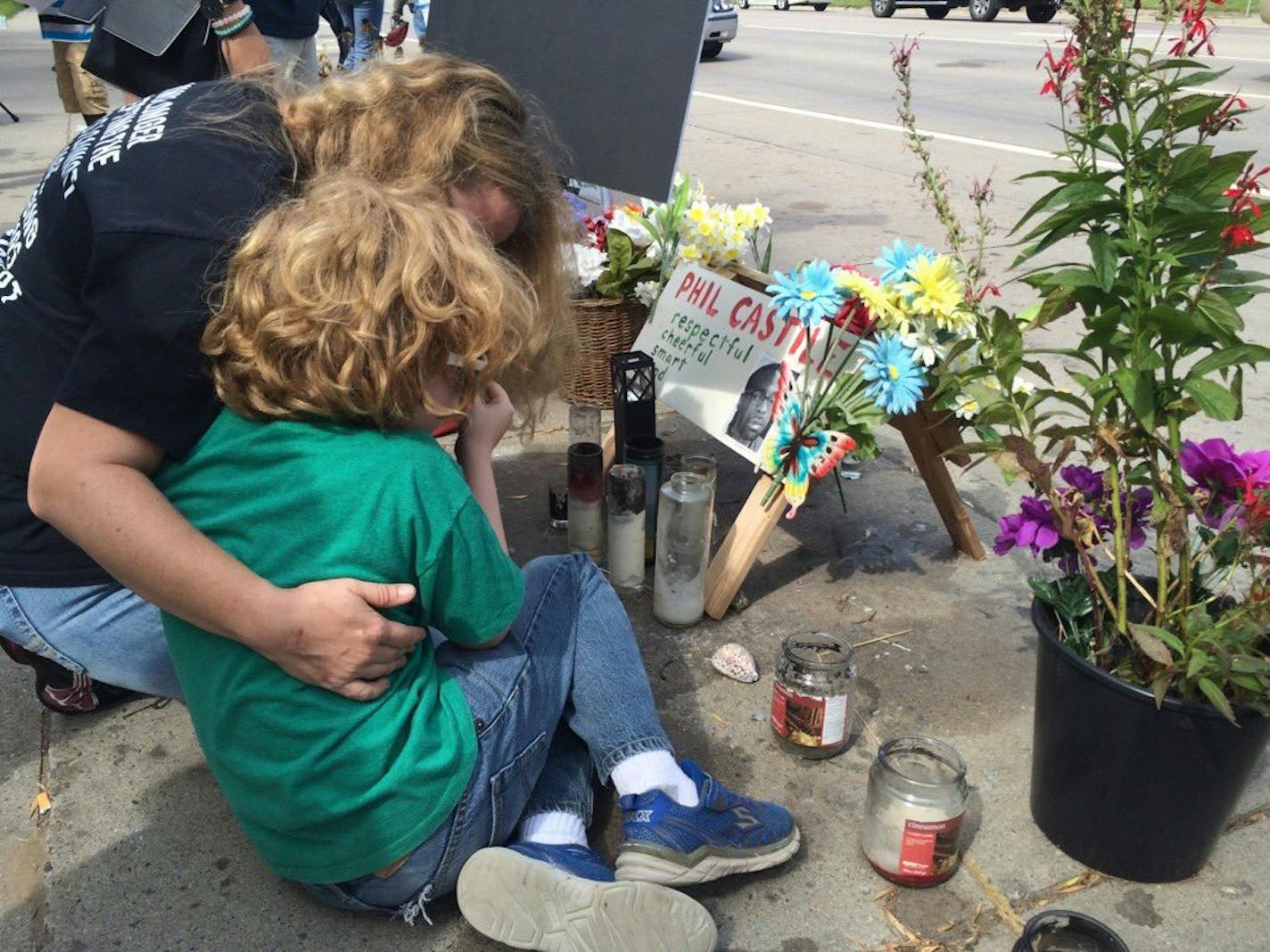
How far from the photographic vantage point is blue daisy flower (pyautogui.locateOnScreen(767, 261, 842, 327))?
2465 millimetres

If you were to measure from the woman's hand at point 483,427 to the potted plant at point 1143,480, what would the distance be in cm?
84

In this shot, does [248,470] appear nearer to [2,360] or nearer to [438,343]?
[438,343]

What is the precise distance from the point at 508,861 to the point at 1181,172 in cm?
140

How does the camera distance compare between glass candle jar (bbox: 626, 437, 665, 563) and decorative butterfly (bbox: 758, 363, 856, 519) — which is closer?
decorative butterfly (bbox: 758, 363, 856, 519)

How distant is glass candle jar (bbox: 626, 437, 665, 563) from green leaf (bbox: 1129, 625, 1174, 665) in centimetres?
131

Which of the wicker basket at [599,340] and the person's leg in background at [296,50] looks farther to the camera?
the person's leg in background at [296,50]

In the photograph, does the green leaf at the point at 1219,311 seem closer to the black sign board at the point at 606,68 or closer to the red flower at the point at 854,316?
the red flower at the point at 854,316

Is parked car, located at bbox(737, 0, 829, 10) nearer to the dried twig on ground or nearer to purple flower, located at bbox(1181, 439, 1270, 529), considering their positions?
purple flower, located at bbox(1181, 439, 1270, 529)

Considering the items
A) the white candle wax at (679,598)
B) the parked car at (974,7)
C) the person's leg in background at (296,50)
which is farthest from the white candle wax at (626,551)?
the parked car at (974,7)

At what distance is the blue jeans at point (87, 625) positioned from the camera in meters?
1.86

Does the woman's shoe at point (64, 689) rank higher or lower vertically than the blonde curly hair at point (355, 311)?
lower

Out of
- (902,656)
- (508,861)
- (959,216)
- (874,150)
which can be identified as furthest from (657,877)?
(874,150)

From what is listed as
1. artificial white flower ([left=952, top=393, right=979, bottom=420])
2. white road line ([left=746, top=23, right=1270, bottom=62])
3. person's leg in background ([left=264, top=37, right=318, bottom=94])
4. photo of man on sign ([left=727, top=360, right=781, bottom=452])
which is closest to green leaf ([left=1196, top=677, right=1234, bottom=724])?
artificial white flower ([left=952, top=393, right=979, bottom=420])

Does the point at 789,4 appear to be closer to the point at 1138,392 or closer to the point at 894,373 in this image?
the point at 894,373
